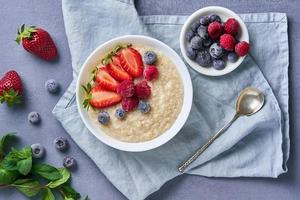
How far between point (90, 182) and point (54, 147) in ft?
0.58

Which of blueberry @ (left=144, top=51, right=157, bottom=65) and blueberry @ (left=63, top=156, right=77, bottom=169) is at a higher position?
blueberry @ (left=144, top=51, right=157, bottom=65)

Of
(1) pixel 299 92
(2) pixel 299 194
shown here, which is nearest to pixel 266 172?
(2) pixel 299 194

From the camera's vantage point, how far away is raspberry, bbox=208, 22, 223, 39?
1.95 metres

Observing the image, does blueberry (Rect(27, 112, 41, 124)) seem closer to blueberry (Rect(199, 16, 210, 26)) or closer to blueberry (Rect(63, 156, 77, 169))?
blueberry (Rect(63, 156, 77, 169))

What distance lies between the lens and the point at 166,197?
208cm

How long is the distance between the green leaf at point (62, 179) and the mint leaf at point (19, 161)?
0.10 metres

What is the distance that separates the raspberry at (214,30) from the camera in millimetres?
1952

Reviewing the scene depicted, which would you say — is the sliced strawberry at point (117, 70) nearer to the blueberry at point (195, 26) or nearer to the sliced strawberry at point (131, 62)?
the sliced strawberry at point (131, 62)

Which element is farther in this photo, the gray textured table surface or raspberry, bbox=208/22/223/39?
the gray textured table surface

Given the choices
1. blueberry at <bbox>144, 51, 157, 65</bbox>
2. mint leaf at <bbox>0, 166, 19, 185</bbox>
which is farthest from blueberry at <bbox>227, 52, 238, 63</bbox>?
mint leaf at <bbox>0, 166, 19, 185</bbox>

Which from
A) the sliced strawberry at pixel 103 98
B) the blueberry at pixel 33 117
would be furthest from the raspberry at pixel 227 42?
the blueberry at pixel 33 117

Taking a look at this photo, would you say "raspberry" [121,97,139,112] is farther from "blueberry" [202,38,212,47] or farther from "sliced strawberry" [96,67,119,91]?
"blueberry" [202,38,212,47]

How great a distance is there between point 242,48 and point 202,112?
0.88ft

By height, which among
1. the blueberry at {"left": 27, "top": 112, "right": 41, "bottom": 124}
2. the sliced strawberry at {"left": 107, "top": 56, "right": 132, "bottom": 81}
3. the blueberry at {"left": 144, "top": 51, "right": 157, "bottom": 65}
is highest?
the blueberry at {"left": 144, "top": 51, "right": 157, "bottom": 65}
